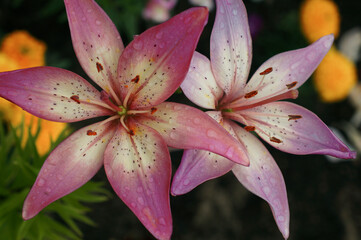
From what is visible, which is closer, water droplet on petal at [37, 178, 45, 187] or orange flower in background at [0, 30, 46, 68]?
water droplet on petal at [37, 178, 45, 187]

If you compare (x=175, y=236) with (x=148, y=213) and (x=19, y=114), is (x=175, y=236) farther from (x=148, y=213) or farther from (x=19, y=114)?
(x=148, y=213)

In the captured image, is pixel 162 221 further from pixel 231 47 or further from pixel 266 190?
pixel 231 47

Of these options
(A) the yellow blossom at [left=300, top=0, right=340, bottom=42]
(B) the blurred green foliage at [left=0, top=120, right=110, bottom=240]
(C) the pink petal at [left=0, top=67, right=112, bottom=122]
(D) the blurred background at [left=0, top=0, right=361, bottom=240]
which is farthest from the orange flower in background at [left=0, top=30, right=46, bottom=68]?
(A) the yellow blossom at [left=300, top=0, right=340, bottom=42]

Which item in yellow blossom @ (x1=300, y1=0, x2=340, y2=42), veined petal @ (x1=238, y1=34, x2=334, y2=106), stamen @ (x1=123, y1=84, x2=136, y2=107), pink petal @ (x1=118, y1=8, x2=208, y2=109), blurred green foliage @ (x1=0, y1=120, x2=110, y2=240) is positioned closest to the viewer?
pink petal @ (x1=118, y1=8, x2=208, y2=109)

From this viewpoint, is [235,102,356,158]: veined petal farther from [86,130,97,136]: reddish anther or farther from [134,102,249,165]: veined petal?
[86,130,97,136]: reddish anther

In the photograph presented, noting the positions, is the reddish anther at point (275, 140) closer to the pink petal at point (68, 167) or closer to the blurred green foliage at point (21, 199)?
the pink petal at point (68, 167)

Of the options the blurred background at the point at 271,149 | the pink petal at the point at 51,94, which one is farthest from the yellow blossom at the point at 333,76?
the pink petal at the point at 51,94
